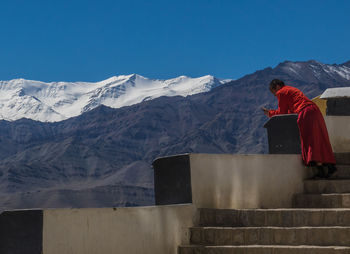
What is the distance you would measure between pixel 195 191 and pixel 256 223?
2.39ft

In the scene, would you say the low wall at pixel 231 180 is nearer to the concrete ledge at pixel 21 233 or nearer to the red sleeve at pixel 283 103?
the red sleeve at pixel 283 103

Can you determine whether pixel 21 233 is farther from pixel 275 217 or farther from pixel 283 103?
pixel 283 103

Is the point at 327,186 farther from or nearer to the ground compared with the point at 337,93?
nearer to the ground

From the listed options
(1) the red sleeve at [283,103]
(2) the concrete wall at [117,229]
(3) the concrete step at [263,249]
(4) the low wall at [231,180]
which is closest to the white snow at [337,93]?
(1) the red sleeve at [283,103]

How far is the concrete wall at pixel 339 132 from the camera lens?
9.93m

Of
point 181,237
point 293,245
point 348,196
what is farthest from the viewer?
point 348,196

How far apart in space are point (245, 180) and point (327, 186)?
97 centimetres

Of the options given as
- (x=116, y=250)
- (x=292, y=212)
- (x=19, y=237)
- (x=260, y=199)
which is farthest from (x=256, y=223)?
(x=19, y=237)

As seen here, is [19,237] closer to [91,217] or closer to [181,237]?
[91,217]

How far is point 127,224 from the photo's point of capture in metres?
6.07

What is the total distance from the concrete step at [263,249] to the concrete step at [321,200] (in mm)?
1360

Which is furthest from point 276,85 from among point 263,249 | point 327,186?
point 263,249

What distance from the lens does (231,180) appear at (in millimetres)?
7551

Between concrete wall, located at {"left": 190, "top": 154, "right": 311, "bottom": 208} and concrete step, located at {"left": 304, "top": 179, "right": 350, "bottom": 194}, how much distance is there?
11cm
